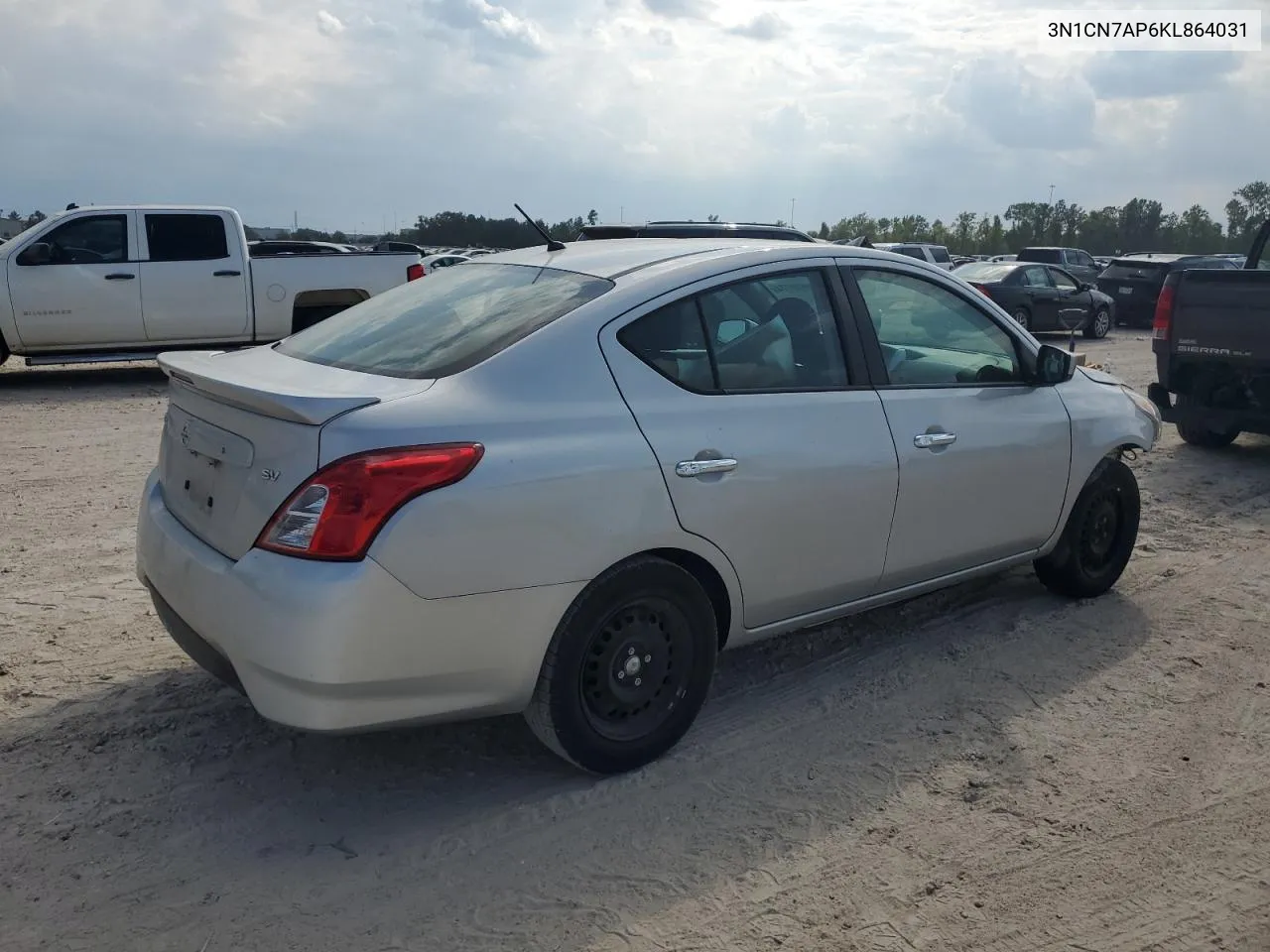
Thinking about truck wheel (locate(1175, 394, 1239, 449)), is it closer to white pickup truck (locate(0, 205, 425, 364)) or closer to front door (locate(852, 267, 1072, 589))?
front door (locate(852, 267, 1072, 589))

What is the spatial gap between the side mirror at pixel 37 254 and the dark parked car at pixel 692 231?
6.69m

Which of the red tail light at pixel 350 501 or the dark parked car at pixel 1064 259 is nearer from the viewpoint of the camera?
the red tail light at pixel 350 501

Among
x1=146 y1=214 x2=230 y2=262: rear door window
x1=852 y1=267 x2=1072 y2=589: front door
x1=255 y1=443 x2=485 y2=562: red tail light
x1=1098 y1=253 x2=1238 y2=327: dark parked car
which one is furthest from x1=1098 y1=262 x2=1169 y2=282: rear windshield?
x1=255 y1=443 x2=485 y2=562: red tail light

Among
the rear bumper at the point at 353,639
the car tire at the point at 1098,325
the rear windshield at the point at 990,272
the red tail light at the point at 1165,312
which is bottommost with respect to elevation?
the rear bumper at the point at 353,639

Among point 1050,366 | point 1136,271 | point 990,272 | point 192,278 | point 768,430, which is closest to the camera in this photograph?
point 768,430

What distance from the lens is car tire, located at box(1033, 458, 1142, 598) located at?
513cm

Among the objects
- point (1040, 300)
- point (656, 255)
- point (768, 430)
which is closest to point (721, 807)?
point (768, 430)

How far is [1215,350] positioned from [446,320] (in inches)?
276

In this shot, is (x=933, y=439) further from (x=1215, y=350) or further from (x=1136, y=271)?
(x=1136, y=271)

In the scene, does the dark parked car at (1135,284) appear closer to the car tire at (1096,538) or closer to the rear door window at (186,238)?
the rear door window at (186,238)

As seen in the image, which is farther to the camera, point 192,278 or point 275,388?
point 192,278

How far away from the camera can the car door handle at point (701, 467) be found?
3.48 m

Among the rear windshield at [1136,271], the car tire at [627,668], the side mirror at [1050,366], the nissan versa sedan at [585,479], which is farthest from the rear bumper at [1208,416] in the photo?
the rear windshield at [1136,271]

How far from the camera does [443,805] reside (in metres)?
3.43
